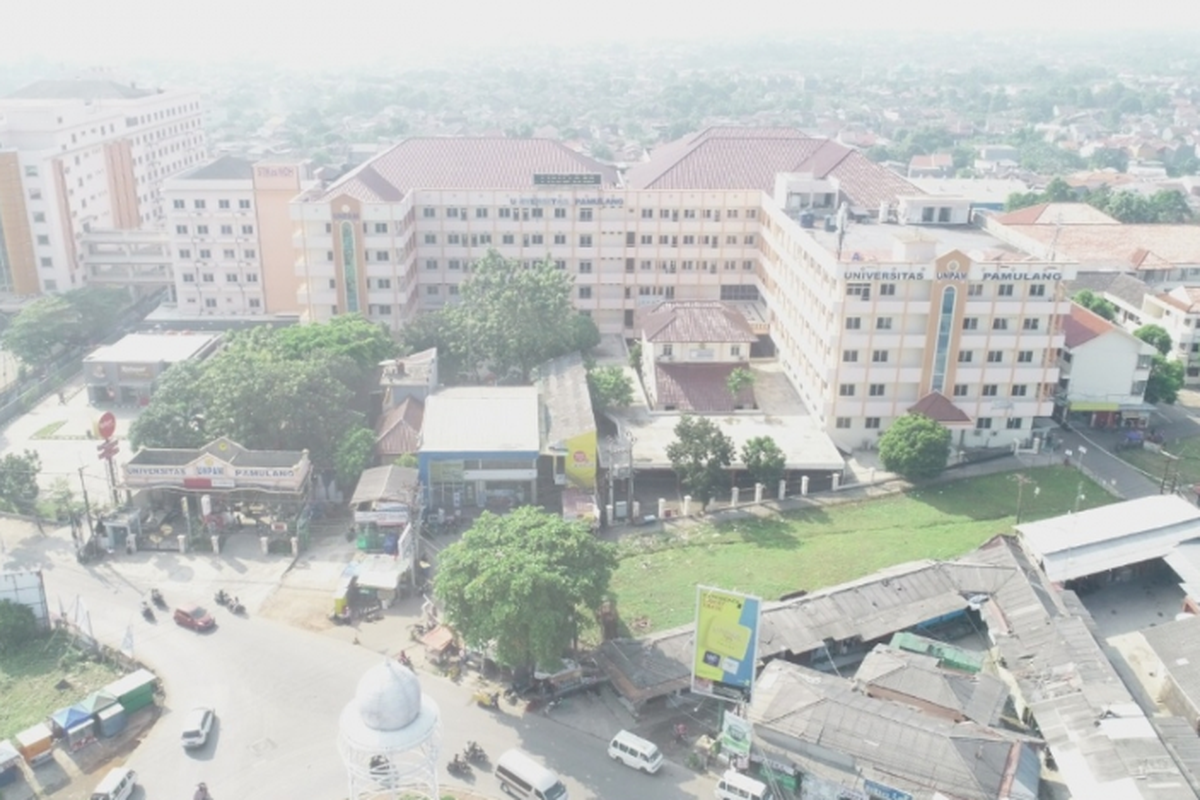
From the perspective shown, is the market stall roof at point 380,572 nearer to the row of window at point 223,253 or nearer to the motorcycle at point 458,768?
the motorcycle at point 458,768

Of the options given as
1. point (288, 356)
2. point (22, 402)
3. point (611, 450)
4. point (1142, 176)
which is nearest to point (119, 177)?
point (22, 402)

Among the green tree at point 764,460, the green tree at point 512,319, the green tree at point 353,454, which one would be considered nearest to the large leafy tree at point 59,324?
the green tree at point 512,319

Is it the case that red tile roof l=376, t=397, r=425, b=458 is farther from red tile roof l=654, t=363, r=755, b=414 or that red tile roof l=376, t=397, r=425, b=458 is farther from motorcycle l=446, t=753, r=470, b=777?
motorcycle l=446, t=753, r=470, b=777

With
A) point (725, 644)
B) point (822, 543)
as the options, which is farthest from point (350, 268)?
point (725, 644)

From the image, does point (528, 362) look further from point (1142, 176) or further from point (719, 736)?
point (1142, 176)

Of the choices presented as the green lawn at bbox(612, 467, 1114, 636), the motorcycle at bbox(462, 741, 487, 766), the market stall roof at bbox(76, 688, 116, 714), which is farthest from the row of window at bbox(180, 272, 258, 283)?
the motorcycle at bbox(462, 741, 487, 766)

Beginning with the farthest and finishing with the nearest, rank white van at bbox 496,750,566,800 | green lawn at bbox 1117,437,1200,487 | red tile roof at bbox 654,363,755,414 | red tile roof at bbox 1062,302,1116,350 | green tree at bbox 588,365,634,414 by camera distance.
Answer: red tile roof at bbox 1062,302,1116,350 → red tile roof at bbox 654,363,755,414 → green tree at bbox 588,365,634,414 → green lawn at bbox 1117,437,1200,487 → white van at bbox 496,750,566,800
